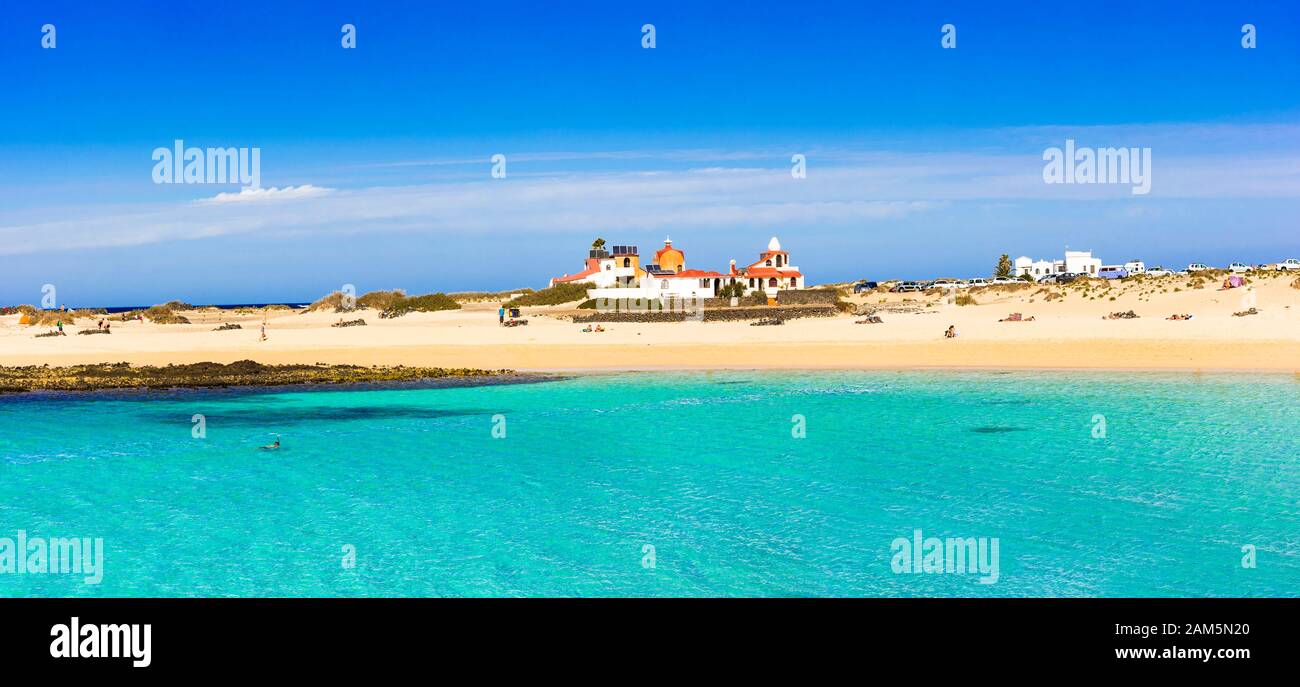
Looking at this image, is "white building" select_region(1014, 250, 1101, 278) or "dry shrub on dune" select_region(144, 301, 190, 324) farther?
"white building" select_region(1014, 250, 1101, 278)

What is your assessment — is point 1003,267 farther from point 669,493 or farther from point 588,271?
point 669,493

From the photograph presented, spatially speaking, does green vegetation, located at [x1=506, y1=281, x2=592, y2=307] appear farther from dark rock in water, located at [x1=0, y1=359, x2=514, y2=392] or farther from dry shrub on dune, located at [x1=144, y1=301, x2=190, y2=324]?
dark rock in water, located at [x1=0, y1=359, x2=514, y2=392]

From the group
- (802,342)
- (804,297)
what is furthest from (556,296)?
(802,342)

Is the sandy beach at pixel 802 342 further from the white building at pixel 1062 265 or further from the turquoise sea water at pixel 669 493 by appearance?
the white building at pixel 1062 265

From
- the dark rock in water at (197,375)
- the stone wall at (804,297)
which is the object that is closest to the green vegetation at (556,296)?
the stone wall at (804,297)
